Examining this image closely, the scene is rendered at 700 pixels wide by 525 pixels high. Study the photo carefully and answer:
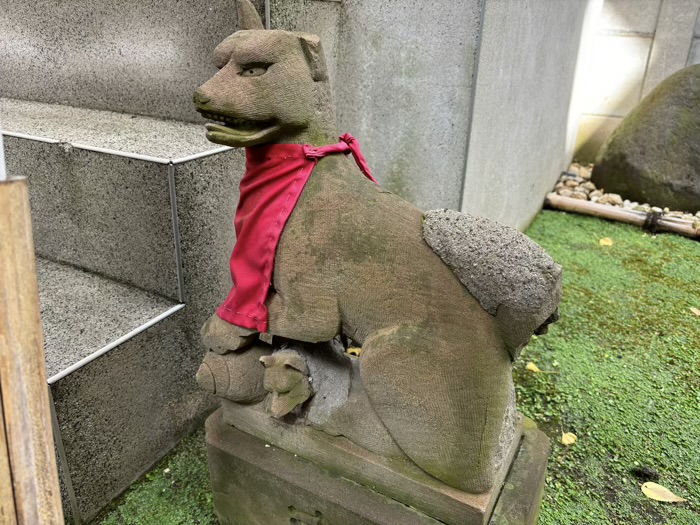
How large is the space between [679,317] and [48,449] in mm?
3270

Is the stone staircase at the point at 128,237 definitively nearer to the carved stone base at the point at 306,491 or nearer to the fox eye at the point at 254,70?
the carved stone base at the point at 306,491

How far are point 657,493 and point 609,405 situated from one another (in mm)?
479

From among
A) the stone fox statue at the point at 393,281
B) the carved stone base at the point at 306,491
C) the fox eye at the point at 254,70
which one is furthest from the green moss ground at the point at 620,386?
the fox eye at the point at 254,70

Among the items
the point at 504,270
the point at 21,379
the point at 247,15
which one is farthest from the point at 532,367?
the point at 21,379

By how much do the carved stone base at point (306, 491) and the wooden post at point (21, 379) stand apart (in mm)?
906

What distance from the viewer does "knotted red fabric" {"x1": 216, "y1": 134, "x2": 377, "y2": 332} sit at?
1.42m

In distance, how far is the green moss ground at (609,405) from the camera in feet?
6.44

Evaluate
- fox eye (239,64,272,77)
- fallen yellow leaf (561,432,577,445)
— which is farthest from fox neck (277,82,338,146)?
fallen yellow leaf (561,432,577,445)

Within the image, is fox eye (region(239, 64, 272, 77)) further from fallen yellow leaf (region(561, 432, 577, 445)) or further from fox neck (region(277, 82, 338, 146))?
fallen yellow leaf (region(561, 432, 577, 445))

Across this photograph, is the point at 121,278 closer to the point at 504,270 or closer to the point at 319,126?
the point at 319,126

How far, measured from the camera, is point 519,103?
3.43 m

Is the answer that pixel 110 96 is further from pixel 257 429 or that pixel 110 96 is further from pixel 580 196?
pixel 580 196

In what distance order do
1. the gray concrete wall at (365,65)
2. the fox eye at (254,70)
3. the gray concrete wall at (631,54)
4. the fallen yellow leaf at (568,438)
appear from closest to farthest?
the fox eye at (254,70) < the fallen yellow leaf at (568,438) < the gray concrete wall at (365,65) < the gray concrete wall at (631,54)

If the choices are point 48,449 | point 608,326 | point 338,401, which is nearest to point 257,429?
point 338,401
